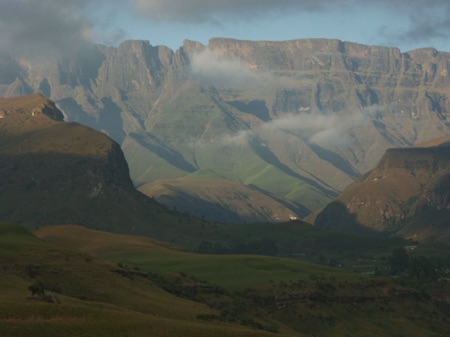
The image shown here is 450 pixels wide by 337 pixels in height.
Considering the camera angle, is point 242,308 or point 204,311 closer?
point 204,311

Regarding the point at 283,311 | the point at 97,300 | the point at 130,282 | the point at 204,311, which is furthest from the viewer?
the point at 283,311

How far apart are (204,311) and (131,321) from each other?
48.6m

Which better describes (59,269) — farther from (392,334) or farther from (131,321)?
(392,334)

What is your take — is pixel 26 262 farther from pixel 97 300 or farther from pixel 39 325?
pixel 39 325

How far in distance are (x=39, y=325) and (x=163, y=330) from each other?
1205cm

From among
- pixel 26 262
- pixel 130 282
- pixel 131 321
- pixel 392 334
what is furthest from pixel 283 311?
pixel 131 321

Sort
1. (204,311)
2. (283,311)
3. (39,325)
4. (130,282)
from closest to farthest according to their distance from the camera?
1. (39,325)
2. (204,311)
3. (130,282)
4. (283,311)

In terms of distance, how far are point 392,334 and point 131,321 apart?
348ft

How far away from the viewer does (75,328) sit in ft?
308

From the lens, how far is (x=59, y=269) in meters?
154

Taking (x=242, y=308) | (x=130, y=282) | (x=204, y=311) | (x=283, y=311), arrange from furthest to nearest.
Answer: (x=283, y=311) < (x=242, y=308) < (x=130, y=282) < (x=204, y=311)

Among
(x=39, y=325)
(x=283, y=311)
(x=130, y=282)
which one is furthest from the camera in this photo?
(x=283, y=311)

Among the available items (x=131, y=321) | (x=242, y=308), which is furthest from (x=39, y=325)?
(x=242, y=308)

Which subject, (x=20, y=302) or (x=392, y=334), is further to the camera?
(x=392, y=334)
